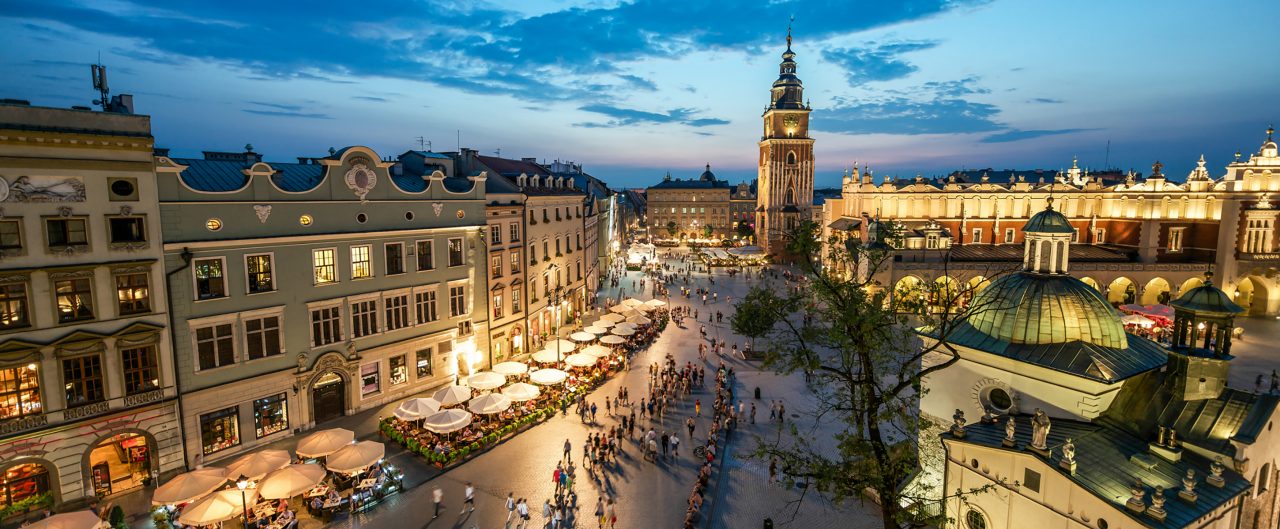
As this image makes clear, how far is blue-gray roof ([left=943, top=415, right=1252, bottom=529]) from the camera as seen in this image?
46.2 feet

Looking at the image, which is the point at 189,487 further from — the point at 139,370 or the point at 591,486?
the point at 591,486

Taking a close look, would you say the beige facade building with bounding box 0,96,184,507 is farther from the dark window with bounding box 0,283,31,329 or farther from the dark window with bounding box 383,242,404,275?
the dark window with bounding box 383,242,404,275

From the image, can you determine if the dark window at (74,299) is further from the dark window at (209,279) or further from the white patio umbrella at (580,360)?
the white patio umbrella at (580,360)

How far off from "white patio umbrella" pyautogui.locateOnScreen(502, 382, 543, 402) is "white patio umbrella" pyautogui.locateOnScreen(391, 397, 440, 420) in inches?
140

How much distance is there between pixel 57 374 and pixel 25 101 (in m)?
9.11

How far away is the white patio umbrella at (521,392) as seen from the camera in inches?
1146

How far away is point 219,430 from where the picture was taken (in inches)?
966

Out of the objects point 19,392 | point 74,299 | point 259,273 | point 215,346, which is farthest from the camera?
point 259,273

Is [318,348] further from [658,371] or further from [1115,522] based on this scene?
[1115,522]

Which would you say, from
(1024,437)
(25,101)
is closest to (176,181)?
(25,101)

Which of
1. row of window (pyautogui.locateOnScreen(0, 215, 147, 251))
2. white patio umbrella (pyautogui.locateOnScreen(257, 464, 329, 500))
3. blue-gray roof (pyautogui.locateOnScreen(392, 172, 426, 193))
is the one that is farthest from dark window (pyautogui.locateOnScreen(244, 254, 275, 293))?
white patio umbrella (pyautogui.locateOnScreen(257, 464, 329, 500))

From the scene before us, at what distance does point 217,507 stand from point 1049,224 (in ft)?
94.3

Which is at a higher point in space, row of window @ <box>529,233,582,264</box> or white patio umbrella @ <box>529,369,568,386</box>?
row of window @ <box>529,233,582,264</box>

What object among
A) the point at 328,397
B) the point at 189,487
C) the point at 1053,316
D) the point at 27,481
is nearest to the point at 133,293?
the point at 27,481
